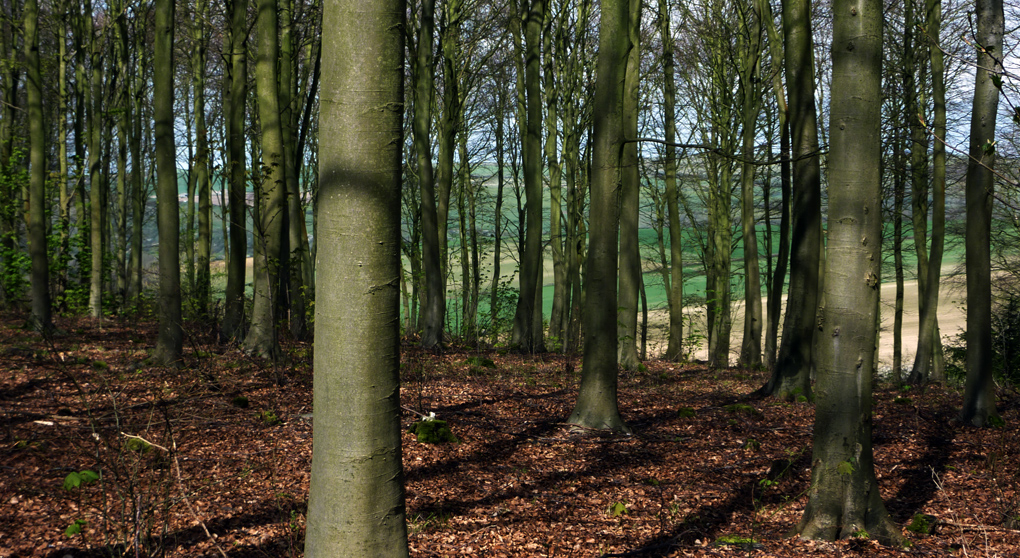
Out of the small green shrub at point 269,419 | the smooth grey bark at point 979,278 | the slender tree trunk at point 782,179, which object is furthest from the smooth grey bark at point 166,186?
the smooth grey bark at point 979,278

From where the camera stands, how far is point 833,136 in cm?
377

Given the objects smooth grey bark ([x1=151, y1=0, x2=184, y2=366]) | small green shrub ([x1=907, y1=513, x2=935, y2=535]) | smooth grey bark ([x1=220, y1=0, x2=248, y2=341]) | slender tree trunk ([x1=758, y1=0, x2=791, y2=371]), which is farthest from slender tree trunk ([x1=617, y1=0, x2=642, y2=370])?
smooth grey bark ([x1=151, y1=0, x2=184, y2=366])

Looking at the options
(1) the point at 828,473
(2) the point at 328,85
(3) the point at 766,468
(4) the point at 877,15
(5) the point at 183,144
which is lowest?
(3) the point at 766,468

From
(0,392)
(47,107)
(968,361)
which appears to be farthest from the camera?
(47,107)

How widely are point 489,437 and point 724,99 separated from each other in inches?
538

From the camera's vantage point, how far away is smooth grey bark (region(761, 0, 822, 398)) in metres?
8.12

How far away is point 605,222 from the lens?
604cm

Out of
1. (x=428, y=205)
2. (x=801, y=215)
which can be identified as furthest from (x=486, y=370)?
(x=801, y=215)

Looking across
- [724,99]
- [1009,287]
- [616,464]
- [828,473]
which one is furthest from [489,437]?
[1009,287]

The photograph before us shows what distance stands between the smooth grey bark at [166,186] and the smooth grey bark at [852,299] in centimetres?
718

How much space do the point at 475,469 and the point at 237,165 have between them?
6.14 meters

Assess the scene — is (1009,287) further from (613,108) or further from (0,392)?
(0,392)

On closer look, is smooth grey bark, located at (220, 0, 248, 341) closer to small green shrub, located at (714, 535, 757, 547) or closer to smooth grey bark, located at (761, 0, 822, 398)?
small green shrub, located at (714, 535, 757, 547)

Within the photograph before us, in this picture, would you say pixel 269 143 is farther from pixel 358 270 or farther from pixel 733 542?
pixel 733 542
